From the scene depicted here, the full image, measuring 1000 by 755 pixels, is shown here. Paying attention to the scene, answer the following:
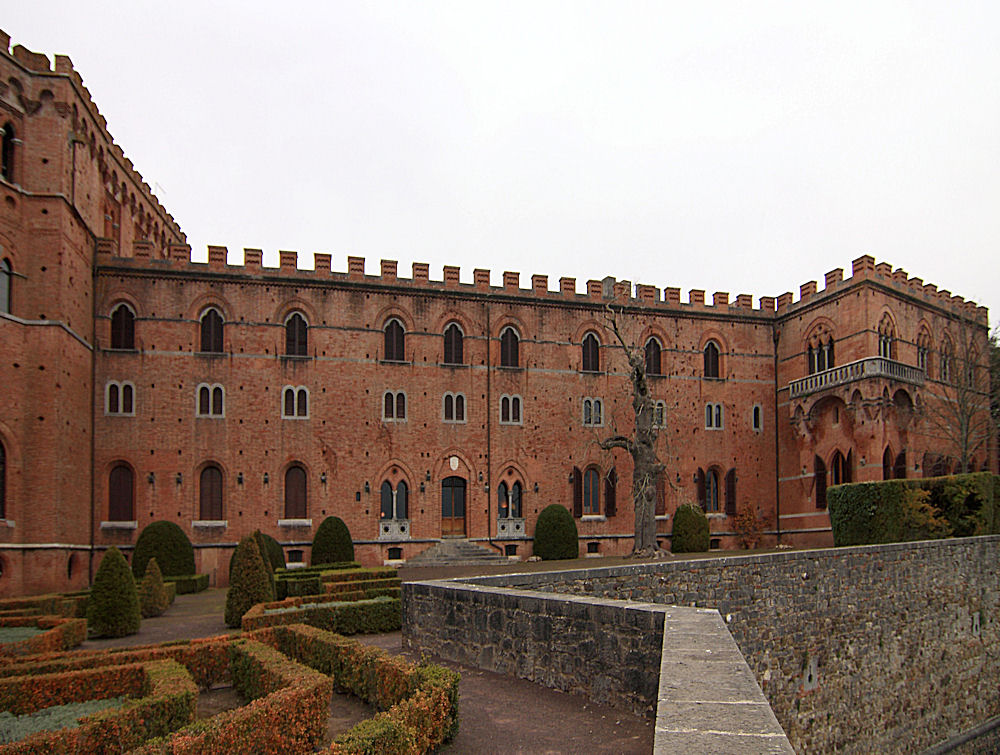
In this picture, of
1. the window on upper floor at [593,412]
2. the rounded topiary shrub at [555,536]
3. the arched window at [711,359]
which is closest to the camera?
the rounded topiary shrub at [555,536]

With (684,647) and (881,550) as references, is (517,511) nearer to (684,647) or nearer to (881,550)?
(881,550)

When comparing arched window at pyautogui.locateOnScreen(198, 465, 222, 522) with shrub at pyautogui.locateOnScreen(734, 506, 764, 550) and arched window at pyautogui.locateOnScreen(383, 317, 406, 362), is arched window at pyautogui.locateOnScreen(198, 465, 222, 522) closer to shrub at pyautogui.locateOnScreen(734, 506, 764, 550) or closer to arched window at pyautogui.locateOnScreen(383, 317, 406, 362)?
arched window at pyautogui.locateOnScreen(383, 317, 406, 362)

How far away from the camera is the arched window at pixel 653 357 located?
37.1 meters

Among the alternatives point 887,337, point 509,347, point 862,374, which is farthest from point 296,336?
point 887,337

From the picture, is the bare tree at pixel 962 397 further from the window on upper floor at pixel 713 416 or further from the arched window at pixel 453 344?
the arched window at pixel 453 344

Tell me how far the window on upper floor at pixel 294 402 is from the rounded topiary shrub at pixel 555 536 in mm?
10220

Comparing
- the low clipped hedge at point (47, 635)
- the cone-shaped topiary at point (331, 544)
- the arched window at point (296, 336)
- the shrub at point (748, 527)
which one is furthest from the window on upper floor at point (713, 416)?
the low clipped hedge at point (47, 635)

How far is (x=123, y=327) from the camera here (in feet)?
102

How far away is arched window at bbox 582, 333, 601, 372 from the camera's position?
1427 inches

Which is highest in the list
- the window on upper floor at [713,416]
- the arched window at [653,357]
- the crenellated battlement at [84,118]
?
the crenellated battlement at [84,118]

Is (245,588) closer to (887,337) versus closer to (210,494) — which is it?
(210,494)

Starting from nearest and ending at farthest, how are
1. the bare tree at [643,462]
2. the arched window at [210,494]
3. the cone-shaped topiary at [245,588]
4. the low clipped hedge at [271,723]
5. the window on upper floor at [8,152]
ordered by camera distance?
the low clipped hedge at [271,723]
the cone-shaped topiary at [245,588]
the window on upper floor at [8,152]
the arched window at [210,494]
the bare tree at [643,462]

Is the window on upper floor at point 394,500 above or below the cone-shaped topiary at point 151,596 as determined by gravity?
above

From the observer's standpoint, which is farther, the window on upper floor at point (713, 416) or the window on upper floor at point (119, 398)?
the window on upper floor at point (713, 416)
